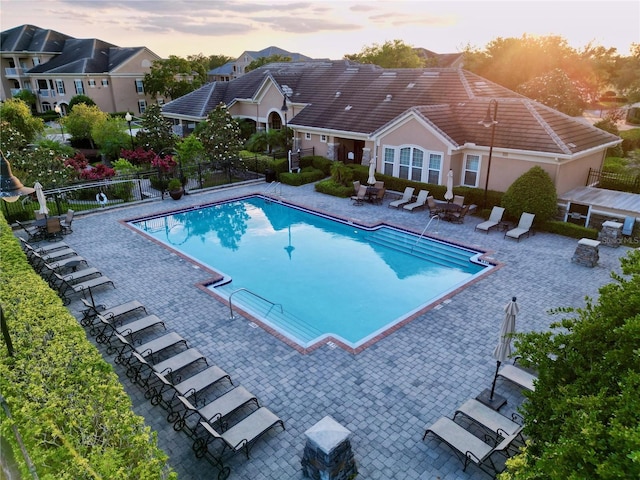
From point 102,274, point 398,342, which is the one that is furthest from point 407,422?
point 102,274

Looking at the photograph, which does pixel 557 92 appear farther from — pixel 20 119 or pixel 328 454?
pixel 20 119

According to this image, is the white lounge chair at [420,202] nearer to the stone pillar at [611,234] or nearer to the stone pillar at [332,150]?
the stone pillar at [611,234]

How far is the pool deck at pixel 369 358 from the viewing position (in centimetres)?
817

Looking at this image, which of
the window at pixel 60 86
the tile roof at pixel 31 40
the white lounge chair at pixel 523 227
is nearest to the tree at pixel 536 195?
the white lounge chair at pixel 523 227

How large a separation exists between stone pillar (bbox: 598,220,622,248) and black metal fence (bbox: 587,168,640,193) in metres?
5.83

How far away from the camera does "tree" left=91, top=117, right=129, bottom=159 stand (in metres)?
34.9

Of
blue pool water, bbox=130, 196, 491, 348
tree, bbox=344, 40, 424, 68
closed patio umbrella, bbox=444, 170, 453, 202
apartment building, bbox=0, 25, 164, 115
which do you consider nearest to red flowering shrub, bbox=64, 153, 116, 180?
blue pool water, bbox=130, 196, 491, 348

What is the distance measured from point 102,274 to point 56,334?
7.31 meters

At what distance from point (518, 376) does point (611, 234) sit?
1182 centimetres

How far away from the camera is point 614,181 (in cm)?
2291

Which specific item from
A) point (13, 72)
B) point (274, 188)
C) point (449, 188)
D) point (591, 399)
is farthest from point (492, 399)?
point (13, 72)

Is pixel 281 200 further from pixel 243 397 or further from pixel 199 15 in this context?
pixel 243 397

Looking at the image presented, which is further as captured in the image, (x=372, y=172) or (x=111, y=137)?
(x=111, y=137)

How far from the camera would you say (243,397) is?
356 inches
